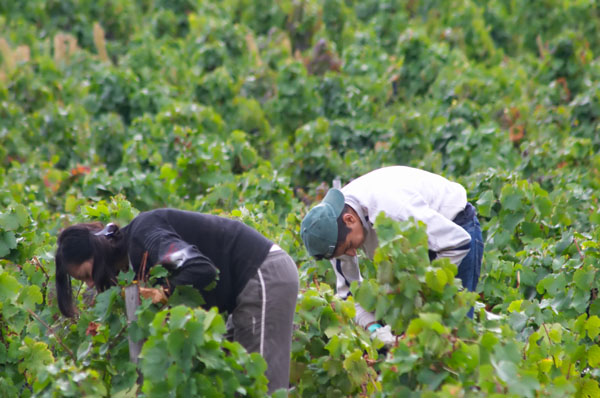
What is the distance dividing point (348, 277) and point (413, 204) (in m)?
0.60

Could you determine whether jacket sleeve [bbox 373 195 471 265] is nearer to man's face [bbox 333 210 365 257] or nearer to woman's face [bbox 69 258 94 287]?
man's face [bbox 333 210 365 257]

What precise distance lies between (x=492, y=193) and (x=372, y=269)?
2075mm

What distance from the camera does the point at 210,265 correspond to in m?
3.55

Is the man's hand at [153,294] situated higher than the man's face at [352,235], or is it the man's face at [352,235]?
the man's face at [352,235]

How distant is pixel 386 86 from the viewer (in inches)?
506

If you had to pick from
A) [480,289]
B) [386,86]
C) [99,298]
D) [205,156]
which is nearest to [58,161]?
[205,156]

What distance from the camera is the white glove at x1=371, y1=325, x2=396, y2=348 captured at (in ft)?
13.6

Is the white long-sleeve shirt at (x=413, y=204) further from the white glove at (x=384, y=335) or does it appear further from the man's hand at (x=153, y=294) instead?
the man's hand at (x=153, y=294)

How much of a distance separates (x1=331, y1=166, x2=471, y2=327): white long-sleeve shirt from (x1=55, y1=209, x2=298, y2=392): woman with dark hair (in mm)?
453

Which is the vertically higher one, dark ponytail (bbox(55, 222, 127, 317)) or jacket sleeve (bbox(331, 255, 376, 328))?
dark ponytail (bbox(55, 222, 127, 317))

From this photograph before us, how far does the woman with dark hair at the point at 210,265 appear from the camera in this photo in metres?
3.57

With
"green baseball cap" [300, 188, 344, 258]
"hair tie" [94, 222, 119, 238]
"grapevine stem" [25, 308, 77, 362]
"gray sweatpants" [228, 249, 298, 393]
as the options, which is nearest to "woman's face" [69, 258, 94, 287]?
"hair tie" [94, 222, 119, 238]

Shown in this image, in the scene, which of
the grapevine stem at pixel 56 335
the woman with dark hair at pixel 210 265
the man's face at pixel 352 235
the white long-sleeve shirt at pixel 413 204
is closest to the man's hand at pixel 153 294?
the woman with dark hair at pixel 210 265

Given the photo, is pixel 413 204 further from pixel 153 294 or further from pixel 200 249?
pixel 153 294
